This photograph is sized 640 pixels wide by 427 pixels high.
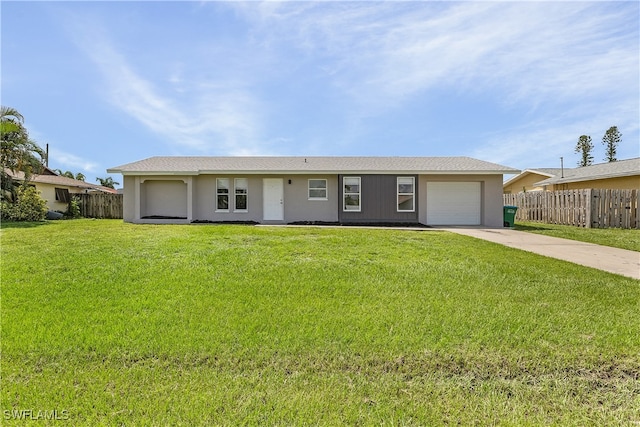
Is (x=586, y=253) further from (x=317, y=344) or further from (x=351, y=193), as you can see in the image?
(x=351, y=193)

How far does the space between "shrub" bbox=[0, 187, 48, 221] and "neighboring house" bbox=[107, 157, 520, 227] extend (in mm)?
4329

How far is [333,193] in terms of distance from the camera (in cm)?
1625

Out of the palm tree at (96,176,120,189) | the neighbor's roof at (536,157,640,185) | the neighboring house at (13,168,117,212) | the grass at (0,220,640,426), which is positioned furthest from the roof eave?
the palm tree at (96,176,120,189)

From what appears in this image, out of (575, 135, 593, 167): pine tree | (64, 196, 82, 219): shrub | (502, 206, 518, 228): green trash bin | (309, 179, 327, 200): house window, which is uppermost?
(575, 135, 593, 167): pine tree

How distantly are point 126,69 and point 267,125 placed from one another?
23.9 feet

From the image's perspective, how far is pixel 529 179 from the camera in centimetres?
3077

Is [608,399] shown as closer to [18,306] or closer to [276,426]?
[276,426]

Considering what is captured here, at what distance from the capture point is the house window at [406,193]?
15.8 m

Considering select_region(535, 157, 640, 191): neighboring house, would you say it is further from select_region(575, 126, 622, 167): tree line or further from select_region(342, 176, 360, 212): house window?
select_region(575, 126, 622, 167): tree line

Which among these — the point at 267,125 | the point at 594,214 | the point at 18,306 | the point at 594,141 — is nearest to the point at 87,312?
the point at 18,306

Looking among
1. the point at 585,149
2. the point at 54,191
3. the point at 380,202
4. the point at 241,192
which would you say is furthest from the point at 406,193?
the point at 585,149

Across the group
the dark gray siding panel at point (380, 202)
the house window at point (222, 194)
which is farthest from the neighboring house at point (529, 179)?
the house window at point (222, 194)

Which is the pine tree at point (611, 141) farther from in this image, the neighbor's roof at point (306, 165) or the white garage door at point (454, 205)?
the white garage door at point (454, 205)

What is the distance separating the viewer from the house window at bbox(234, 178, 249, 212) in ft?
54.1
